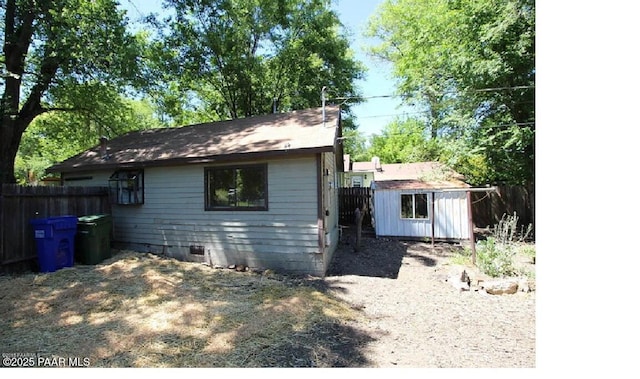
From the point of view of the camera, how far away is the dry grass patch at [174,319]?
3.21 meters

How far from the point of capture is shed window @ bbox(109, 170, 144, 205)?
7.84 meters

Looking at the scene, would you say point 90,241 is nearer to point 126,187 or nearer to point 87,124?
point 126,187

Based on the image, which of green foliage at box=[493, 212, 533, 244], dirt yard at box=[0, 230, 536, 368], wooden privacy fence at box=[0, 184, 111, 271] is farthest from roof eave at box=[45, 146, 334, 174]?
green foliage at box=[493, 212, 533, 244]

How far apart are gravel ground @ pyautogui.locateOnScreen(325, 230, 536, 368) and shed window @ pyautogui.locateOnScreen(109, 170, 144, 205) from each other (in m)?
5.26

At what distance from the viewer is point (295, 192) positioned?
6375mm

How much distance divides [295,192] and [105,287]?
368 cm

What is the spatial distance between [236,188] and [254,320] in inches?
136

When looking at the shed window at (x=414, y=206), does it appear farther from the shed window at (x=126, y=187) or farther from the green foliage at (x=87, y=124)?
the green foliage at (x=87, y=124)

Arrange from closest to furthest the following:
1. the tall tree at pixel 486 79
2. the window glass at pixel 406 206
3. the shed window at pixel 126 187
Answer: the shed window at pixel 126 187 < the tall tree at pixel 486 79 < the window glass at pixel 406 206

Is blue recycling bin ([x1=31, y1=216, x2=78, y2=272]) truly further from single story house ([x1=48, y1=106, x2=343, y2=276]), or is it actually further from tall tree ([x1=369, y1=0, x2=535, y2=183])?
tall tree ([x1=369, y1=0, x2=535, y2=183])

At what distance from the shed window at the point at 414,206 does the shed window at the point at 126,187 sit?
26.5 feet

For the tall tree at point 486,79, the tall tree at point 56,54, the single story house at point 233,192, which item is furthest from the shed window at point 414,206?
the tall tree at point 56,54

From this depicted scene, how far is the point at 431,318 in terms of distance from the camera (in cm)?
434
